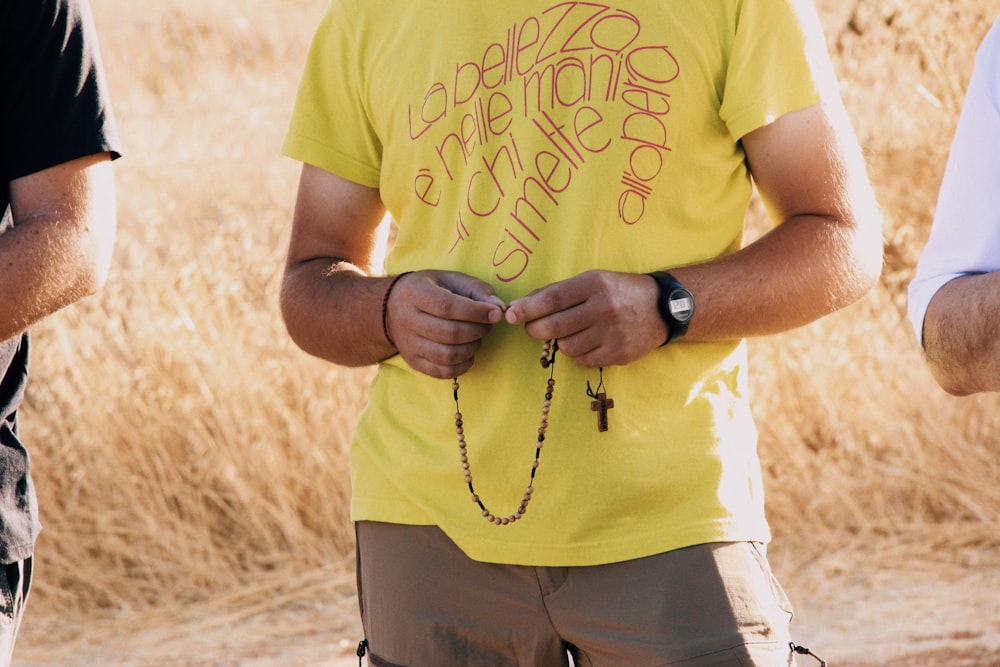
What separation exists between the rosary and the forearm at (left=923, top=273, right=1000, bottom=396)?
0.45 m

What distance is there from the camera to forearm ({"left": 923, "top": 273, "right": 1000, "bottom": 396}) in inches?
65.6

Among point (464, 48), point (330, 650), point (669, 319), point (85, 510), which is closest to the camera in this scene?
point (669, 319)

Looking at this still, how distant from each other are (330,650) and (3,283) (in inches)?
123

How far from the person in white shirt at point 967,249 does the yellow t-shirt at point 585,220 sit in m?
0.21

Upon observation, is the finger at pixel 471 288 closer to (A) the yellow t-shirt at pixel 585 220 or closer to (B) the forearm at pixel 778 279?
(A) the yellow t-shirt at pixel 585 220

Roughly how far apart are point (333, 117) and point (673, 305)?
2.26 ft

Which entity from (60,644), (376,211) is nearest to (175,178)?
(60,644)

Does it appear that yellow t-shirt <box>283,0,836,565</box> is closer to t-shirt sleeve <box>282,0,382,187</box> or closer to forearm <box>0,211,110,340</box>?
t-shirt sleeve <box>282,0,382,187</box>

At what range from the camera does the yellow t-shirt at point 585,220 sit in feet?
5.83

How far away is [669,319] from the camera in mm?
1741

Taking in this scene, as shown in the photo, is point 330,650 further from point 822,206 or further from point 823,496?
point 822,206

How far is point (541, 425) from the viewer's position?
70.2 inches

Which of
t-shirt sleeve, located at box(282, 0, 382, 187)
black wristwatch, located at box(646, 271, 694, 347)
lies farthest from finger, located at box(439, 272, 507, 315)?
t-shirt sleeve, located at box(282, 0, 382, 187)

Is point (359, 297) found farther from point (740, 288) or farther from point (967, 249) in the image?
point (967, 249)
